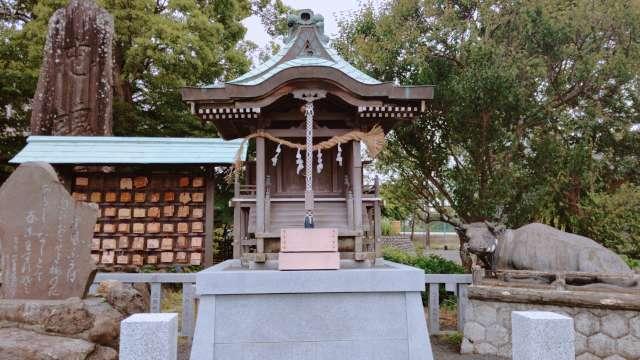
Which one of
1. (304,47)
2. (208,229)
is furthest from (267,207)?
(304,47)

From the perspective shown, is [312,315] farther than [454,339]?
No

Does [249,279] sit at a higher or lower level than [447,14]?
lower

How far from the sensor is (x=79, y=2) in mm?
13055

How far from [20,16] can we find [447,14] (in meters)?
17.2

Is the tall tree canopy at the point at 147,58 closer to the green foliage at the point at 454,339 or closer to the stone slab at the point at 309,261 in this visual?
the stone slab at the point at 309,261

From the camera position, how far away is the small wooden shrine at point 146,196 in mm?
11148

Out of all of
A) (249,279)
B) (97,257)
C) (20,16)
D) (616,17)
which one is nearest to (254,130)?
(249,279)

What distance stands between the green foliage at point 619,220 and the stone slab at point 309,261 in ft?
26.3

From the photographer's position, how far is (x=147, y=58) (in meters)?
16.4

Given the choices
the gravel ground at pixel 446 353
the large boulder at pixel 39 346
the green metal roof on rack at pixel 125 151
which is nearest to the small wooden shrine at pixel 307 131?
the green metal roof on rack at pixel 125 151

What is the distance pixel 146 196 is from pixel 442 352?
27.3 feet

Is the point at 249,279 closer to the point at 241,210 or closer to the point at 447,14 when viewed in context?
the point at 241,210

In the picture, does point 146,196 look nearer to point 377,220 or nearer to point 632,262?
point 377,220

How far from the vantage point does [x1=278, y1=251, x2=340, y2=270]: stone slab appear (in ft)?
21.8
